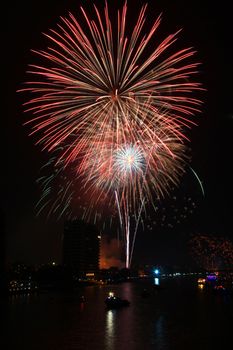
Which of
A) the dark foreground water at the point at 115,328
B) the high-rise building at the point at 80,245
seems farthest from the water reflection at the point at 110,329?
the high-rise building at the point at 80,245

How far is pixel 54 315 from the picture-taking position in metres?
54.2

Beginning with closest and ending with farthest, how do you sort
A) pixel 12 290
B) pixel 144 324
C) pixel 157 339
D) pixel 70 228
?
pixel 157 339 < pixel 144 324 < pixel 12 290 < pixel 70 228

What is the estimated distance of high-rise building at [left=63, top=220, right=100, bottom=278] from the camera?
172m

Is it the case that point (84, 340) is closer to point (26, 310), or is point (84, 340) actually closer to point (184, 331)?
point (184, 331)

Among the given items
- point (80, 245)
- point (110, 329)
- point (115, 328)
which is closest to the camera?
point (110, 329)

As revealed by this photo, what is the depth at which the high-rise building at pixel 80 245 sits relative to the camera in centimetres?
17188

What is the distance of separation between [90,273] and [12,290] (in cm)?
9230

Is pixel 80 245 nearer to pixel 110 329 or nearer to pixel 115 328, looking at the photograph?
pixel 115 328

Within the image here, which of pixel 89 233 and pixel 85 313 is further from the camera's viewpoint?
pixel 89 233

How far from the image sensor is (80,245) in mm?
173250

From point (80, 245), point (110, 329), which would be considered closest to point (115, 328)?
point (110, 329)

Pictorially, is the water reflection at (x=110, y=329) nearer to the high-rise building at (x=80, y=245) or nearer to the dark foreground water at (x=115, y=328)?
the dark foreground water at (x=115, y=328)

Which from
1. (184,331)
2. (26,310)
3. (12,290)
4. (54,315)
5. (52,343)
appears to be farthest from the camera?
(12,290)

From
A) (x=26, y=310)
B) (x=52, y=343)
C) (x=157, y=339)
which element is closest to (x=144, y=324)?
(x=157, y=339)
